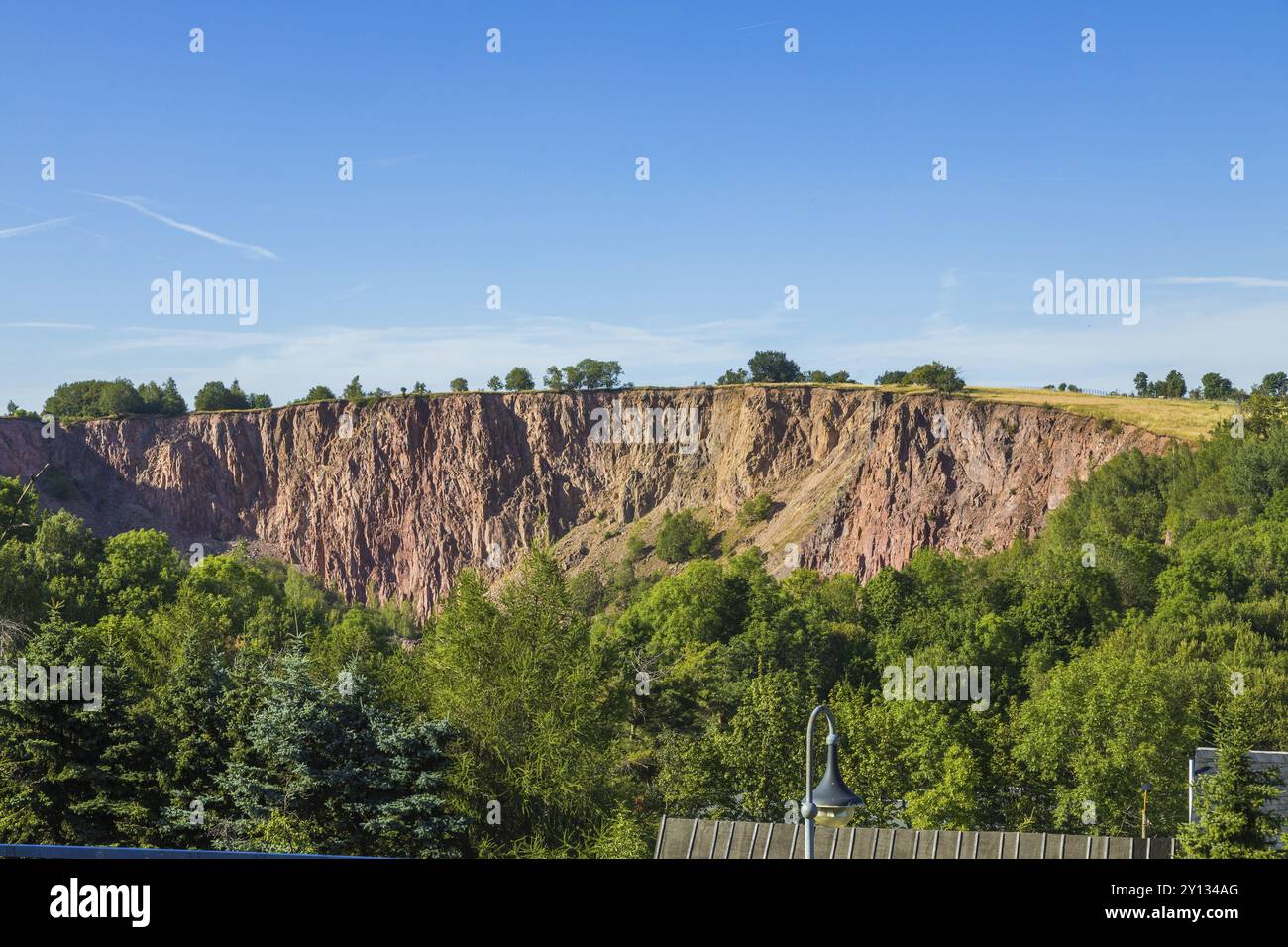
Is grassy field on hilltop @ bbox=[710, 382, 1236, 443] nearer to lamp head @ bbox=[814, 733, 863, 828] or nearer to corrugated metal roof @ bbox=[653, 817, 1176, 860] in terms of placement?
corrugated metal roof @ bbox=[653, 817, 1176, 860]

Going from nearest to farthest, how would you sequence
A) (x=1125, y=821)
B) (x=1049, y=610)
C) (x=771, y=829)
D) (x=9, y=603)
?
(x=771, y=829), (x=1125, y=821), (x=9, y=603), (x=1049, y=610)

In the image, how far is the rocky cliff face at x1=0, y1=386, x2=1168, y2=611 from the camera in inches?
5039

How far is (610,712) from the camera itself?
37844 mm

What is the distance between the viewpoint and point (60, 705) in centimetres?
2922

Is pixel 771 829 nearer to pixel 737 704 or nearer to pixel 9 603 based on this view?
pixel 737 704

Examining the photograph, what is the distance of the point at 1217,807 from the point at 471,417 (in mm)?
122779

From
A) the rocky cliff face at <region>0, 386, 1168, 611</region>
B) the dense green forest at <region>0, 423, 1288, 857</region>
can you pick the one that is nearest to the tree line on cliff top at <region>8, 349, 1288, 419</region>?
the rocky cliff face at <region>0, 386, 1168, 611</region>

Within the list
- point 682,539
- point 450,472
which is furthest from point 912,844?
point 450,472

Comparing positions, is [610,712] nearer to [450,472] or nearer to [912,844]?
[912,844]

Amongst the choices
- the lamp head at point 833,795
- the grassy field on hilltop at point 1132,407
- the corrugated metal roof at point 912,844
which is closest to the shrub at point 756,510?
the grassy field on hilltop at point 1132,407
